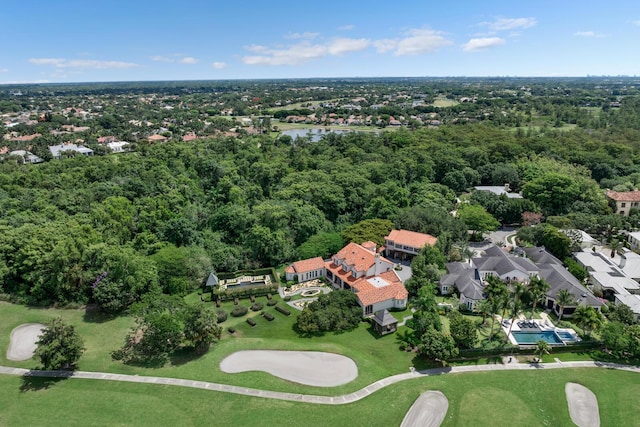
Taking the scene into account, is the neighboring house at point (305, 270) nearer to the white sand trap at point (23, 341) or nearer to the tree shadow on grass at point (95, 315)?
the tree shadow on grass at point (95, 315)

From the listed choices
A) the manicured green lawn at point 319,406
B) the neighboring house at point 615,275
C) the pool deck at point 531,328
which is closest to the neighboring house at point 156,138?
the manicured green lawn at point 319,406

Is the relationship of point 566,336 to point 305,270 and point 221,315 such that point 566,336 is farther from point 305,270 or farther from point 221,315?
point 221,315

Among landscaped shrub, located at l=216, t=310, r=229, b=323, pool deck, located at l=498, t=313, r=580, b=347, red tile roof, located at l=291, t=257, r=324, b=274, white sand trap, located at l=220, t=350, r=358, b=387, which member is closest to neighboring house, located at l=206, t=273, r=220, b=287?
landscaped shrub, located at l=216, t=310, r=229, b=323

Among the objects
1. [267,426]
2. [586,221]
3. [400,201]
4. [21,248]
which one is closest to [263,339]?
[267,426]

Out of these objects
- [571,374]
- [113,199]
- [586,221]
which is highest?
[113,199]

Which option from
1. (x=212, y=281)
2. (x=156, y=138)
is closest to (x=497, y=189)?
(x=212, y=281)

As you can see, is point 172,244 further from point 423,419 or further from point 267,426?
point 423,419

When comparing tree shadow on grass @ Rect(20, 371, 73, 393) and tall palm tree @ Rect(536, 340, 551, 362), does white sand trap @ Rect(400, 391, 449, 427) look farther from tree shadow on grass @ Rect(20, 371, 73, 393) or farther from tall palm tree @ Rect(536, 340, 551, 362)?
tree shadow on grass @ Rect(20, 371, 73, 393)

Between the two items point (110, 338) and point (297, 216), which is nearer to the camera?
point (110, 338)
